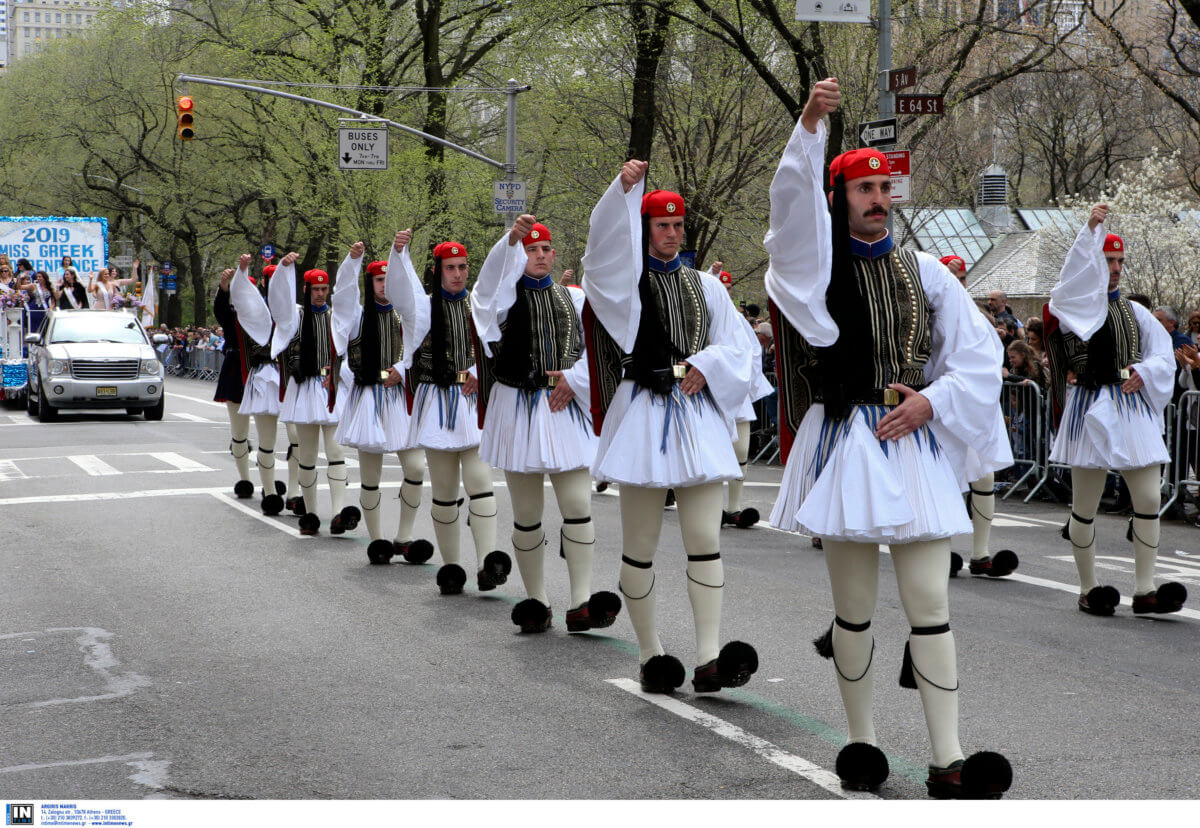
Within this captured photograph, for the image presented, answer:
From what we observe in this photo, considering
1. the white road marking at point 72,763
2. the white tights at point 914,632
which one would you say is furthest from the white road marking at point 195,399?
the white tights at point 914,632

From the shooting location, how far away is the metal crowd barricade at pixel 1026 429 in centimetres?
1500

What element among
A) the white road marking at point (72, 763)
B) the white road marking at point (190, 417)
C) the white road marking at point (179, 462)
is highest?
the white road marking at point (72, 763)

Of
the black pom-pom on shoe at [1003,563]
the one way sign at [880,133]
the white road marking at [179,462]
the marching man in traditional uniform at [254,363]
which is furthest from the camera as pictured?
the white road marking at [179,462]

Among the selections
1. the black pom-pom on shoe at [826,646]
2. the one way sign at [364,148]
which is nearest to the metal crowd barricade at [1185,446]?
the black pom-pom on shoe at [826,646]

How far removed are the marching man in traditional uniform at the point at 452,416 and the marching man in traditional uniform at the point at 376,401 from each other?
28.9 inches

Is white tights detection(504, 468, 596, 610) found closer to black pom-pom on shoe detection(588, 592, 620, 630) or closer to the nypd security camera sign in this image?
black pom-pom on shoe detection(588, 592, 620, 630)

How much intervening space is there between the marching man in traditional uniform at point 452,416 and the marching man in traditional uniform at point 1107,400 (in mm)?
3530

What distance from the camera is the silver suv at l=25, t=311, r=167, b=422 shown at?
25672mm

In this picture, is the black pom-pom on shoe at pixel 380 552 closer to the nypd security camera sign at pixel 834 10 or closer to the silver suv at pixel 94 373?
the nypd security camera sign at pixel 834 10

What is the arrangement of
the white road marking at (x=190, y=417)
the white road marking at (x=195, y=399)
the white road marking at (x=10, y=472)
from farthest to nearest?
the white road marking at (x=195, y=399) → the white road marking at (x=190, y=417) → the white road marking at (x=10, y=472)

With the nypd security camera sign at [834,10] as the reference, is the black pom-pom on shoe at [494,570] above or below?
below

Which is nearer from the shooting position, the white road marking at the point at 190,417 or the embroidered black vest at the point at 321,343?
the embroidered black vest at the point at 321,343

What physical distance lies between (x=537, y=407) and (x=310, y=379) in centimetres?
490

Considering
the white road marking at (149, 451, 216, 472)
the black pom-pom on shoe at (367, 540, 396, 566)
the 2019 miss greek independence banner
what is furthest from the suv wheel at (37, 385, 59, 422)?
the black pom-pom on shoe at (367, 540, 396, 566)
